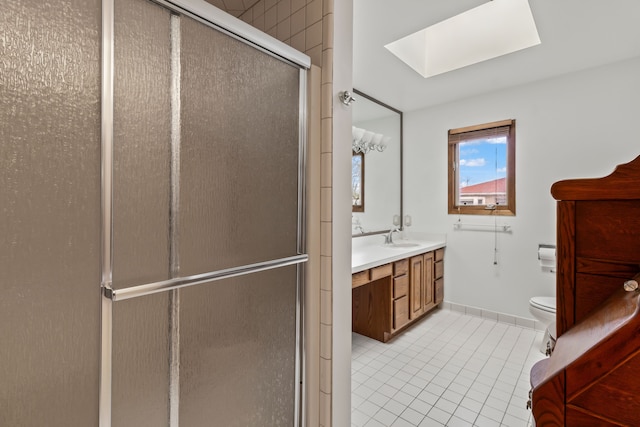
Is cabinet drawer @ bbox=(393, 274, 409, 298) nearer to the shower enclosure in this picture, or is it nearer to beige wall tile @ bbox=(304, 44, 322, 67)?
the shower enclosure

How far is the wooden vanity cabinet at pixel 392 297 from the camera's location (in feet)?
8.63

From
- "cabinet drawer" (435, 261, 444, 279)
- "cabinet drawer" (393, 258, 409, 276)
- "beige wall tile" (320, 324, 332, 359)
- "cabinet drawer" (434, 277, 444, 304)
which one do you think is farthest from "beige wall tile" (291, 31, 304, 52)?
"cabinet drawer" (434, 277, 444, 304)

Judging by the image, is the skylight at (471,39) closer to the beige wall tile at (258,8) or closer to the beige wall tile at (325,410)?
the beige wall tile at (258,8)

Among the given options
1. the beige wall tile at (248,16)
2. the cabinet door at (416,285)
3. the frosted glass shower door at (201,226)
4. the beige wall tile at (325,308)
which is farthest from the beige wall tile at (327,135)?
the cabinet door at (416,285)

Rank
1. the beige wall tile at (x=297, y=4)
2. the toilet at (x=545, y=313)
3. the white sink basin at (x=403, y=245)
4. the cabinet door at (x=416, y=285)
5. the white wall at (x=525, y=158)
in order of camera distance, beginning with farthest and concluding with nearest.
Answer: the white sink basin at (x=403, y=245) → the cabinet door at (x=416, y=285) → the white wall at (x=525, y=158) → the toilet at (x=545, y=313) → the beige wall tile at (x=297, y=4)

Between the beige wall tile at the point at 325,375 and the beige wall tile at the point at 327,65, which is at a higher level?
the beige wall tile at the point at 327,65

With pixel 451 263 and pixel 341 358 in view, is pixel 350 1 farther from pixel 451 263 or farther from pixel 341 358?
pixel 451 263

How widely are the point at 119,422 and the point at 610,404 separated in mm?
1088

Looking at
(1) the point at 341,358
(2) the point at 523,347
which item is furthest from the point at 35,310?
(2) the point at 523,347

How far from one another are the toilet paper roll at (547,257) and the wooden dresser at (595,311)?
2331mm

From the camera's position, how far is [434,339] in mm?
2768

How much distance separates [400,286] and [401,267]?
17cm

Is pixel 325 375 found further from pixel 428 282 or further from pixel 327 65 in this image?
pixel 428 282

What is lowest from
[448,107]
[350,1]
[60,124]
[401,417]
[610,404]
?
[401,417]
